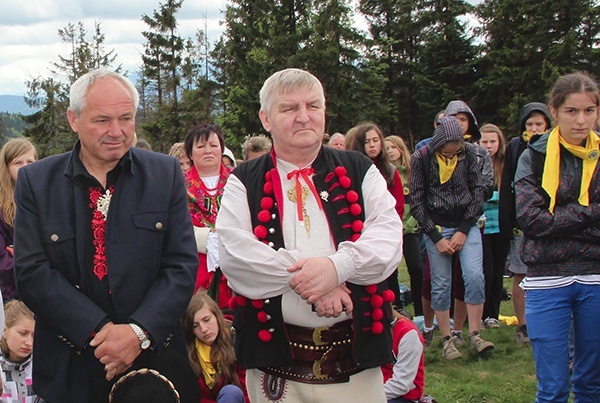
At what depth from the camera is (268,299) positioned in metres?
2.50

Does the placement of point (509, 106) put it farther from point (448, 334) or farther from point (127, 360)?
point (127, 360)

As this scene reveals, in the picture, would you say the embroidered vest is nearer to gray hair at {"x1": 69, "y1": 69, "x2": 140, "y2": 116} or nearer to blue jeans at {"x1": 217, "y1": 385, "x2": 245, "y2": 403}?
gray hair at {"x1": 69, "y1": 69, "x2": 140, "y2": 116}

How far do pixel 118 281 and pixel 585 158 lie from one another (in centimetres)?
264

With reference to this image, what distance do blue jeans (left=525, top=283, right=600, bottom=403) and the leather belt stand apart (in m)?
1.51

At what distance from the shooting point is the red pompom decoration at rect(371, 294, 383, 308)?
251 centimetres

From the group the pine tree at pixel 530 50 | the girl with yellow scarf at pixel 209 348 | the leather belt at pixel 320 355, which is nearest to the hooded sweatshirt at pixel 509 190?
the girl with yellow scarf at pixel 209 348

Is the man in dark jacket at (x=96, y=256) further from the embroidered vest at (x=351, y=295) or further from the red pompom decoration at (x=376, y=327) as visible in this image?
the red pompom decoration at (x=376, y=327)

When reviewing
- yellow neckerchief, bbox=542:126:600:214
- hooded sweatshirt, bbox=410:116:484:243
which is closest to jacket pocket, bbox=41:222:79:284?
yellow neckerchief, bbox=542:126:600:214

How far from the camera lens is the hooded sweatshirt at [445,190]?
17.3ft

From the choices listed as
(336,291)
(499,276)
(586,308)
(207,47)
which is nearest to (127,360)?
(336,291)

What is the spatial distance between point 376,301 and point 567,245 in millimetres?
Result: 1555

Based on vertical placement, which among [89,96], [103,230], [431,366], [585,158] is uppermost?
[89,96]

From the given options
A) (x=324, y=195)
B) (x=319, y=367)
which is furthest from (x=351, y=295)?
(x=324, y=195)

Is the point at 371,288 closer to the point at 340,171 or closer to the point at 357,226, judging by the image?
the point at 357,226
